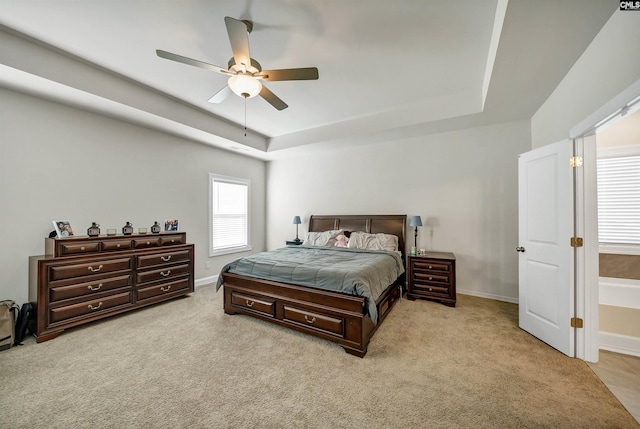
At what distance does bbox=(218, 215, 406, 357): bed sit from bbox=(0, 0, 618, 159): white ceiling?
2611mm

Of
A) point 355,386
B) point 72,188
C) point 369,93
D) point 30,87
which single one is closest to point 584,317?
point 355,386

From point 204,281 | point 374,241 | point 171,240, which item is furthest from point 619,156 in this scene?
point 204,281

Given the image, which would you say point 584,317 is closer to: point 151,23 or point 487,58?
point 487,58

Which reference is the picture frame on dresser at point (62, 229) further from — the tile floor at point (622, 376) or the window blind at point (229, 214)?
the tile floor at point (622, 376)

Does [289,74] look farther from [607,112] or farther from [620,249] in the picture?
[620,249]

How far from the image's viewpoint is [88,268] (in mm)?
2887

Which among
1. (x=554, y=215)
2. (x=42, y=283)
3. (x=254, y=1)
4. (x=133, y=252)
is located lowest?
(x=42, y=283)

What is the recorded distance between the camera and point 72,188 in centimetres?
320

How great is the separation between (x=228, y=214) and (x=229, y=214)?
1.1 inches

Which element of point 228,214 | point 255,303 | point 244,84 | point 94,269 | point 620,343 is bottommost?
point 620,343

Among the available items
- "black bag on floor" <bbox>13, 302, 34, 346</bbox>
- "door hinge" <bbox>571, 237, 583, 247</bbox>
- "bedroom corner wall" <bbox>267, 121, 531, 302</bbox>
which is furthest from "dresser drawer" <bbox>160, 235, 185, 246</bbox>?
"door hinge" <bbox>571, 237, 583, 247</bbox>

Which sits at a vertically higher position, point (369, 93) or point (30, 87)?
point (369, 93)

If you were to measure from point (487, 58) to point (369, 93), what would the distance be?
1.42 metres

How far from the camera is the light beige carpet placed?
1.59 meters
